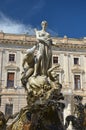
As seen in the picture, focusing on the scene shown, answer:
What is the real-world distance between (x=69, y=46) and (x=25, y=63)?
106ft

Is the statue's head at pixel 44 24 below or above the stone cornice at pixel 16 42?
below

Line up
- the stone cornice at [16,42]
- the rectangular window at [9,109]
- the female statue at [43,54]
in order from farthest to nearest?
1. the stone cornice at [16,42]
2. the rectangular window at [9,109]
3. the female statue at [43,54]

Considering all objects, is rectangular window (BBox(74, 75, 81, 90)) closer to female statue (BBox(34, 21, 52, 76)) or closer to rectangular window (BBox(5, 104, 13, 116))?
rectangular window (BBox(5, 104, 13, 116))

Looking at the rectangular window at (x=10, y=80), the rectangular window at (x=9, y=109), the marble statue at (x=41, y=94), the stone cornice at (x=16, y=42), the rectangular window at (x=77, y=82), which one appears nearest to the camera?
the marble statue at (x=41, y=94)

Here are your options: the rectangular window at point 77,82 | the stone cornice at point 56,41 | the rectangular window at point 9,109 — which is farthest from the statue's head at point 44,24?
the rectangular window at point 77,82

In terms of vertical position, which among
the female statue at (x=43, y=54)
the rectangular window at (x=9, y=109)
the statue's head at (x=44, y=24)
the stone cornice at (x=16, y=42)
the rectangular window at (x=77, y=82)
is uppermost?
the stone cornice at (x=16, y=42)

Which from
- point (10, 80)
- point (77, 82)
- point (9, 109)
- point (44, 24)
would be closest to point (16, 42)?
point (10, 80)

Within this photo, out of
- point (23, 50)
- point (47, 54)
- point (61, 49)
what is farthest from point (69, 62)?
point (47, 54)

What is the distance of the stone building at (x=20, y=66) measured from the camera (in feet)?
130

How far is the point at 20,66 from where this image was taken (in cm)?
4175

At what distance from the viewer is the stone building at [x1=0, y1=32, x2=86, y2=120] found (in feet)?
130

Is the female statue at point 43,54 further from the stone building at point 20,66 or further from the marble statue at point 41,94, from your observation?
the stone building at point 20,66

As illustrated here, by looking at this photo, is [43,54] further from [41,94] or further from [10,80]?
[10,80]

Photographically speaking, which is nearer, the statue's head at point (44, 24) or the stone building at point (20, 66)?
the statue's head at point (44, 24)
